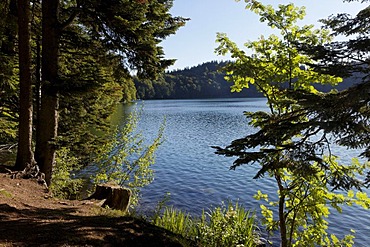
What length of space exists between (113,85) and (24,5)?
434cm

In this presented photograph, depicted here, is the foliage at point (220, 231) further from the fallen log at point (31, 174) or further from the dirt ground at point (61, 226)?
the fallen log at point (31, 174)

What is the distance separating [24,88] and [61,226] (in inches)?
154

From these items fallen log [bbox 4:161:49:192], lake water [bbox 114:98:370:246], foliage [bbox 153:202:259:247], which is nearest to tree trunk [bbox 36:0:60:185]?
fallen log [bbox 4:161:49:192]

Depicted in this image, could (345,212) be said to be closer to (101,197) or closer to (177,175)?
(177,175)

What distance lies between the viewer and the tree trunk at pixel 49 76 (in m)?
6.74

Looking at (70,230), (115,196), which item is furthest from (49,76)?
(70,230)

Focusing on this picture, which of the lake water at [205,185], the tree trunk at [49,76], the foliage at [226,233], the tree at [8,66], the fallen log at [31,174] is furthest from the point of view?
the lake water at [205,185]

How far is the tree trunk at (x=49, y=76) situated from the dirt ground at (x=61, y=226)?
135cm

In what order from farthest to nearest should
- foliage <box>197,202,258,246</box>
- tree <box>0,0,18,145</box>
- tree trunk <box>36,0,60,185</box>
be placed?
tree <box>0,0,18,145</box>
tree trunk <box>36,0,60,185</box>
foliage <box>197,202,258,246</box>

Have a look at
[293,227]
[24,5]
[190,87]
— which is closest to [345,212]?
[293,227]

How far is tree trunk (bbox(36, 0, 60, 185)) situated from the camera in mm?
6738

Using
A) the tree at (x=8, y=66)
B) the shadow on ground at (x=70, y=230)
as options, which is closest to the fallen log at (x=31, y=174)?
the shadow on ground at (x=70, y=230)

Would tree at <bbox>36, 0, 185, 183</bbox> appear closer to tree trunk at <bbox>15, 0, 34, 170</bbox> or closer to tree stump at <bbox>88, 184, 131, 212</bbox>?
tree trunk at <bbox>15, 0, 34, 170</bbox>

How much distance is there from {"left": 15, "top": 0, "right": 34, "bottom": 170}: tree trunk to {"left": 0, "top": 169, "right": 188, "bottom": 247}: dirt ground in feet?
3.17
